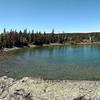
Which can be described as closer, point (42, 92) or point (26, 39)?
point (42, 92)

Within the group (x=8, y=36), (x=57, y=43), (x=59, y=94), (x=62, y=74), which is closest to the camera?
(x=59, y=94)

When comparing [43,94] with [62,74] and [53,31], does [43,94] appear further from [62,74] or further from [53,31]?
[53,31]

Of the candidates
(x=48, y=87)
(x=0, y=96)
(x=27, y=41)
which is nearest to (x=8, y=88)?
(x=0, y=96)

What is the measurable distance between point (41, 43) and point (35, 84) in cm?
13289

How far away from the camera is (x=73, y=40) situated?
654 feet

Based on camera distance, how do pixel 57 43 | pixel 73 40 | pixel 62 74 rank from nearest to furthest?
pixel 62 74, pixel 57 43, pixel 73 40

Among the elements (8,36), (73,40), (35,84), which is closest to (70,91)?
(35,84)

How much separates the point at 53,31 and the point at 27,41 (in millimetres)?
36715

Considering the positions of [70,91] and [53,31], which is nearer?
[70,91]

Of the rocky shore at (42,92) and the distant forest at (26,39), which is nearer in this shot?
the rocky shore at (42,92)

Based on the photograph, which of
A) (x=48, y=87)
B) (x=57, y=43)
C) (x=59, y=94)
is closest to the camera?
(x=59, y=94)

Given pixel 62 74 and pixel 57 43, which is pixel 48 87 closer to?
pixel 62 74

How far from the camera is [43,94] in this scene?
2470 centimetres

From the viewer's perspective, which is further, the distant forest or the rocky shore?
the distant forest
